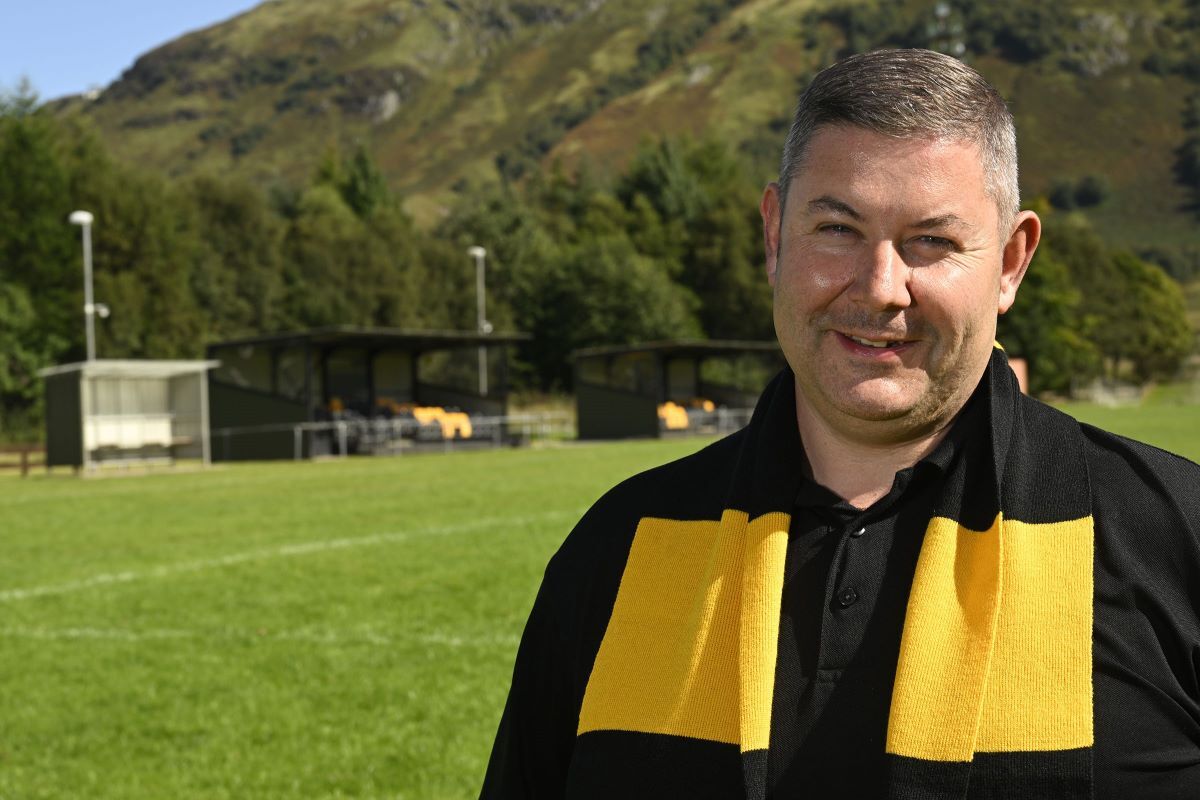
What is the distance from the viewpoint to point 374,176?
92.4 metres

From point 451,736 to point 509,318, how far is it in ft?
222

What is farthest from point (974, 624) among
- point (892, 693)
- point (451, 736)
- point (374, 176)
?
point (374, 176)

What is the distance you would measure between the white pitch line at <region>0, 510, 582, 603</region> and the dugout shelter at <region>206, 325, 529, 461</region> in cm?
2035

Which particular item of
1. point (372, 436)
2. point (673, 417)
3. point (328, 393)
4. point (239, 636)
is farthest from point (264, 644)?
point (673, 417)

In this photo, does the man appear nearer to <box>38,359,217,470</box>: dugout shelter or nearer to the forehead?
the forehead

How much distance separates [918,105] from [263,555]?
41.7 ft

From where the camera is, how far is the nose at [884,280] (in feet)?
6.84

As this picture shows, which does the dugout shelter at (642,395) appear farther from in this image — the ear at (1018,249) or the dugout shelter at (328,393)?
the ear at (1018,249)

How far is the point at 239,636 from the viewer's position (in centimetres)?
962

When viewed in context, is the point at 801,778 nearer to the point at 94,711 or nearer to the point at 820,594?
the point at 820,594

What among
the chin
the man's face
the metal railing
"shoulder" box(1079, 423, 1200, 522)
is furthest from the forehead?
the metal railing

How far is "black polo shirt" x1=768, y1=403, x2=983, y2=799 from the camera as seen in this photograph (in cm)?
202

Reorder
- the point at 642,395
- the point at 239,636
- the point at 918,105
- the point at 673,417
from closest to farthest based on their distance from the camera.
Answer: the point at 918,105
the point at 239,636
the point at 642,395
the point at 673,417

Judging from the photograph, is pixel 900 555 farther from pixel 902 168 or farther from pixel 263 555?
pixel 263 555
